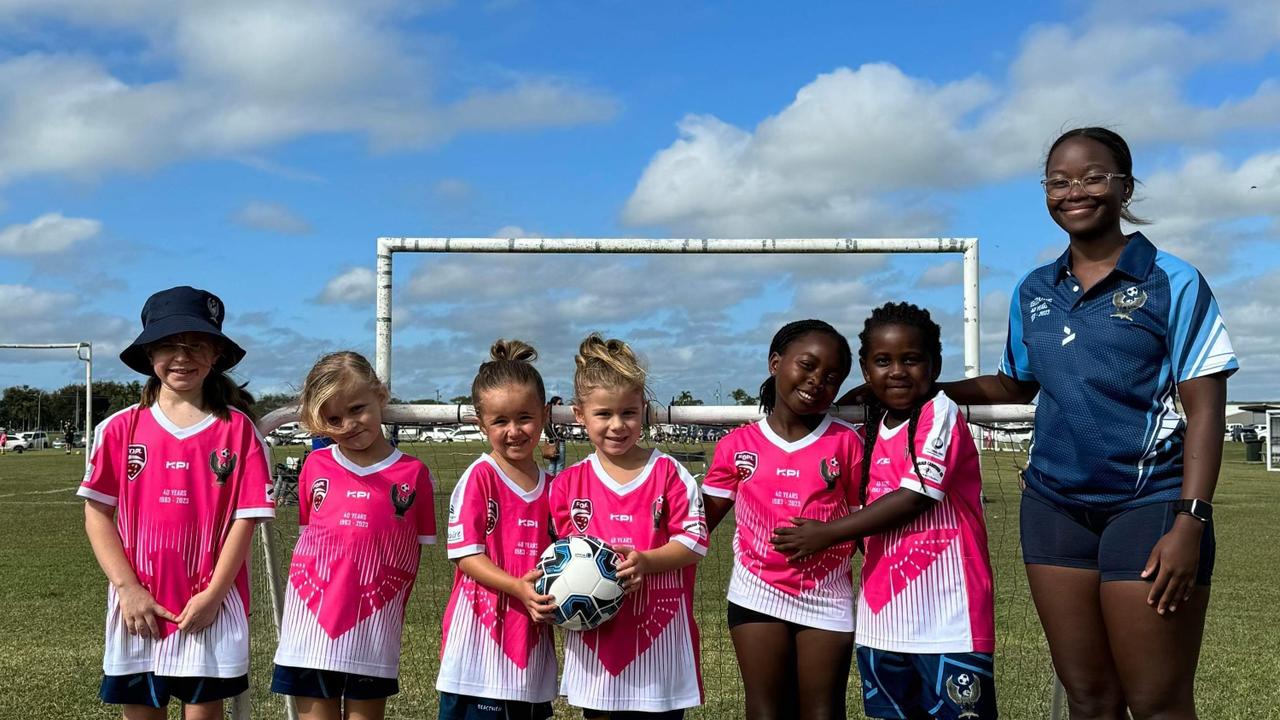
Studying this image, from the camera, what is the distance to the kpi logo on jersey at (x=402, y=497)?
3500 millimetres

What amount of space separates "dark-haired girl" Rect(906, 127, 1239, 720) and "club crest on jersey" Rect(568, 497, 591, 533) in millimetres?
1294

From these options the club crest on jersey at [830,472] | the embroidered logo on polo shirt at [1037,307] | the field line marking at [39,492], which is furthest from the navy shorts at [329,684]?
the field line marking at [39,492]

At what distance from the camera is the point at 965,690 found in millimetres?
3191

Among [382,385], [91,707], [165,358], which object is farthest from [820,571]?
[91,707]

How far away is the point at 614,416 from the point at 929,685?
4.08 ft

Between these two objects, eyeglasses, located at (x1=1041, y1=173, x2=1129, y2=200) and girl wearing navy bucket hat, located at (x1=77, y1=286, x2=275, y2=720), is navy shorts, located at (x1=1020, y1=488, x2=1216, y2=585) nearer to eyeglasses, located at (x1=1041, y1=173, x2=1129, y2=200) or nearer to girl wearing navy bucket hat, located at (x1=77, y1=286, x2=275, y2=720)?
eyeglasses, located at (x1=1041, y1=173, x2=1129, y2=200)

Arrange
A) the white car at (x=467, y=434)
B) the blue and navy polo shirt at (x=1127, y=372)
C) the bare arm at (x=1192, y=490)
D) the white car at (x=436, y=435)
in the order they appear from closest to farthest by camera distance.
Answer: the bare arm at (x=1192, y=490)
the blue and navy polo shirt at (x=1127, y=372)
the white car at (x=467, y=434)
the white car at (x=436, y=435)

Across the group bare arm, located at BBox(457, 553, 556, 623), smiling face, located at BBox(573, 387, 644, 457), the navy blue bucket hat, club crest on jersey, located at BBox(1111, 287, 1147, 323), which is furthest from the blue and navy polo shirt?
the navy blue bucket hat

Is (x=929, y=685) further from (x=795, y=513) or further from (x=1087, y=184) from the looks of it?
(x=1087, y=184)

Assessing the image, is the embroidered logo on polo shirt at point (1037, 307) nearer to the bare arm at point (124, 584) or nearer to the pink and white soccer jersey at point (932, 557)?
the pink and white soccer jersey at point (932, 557)

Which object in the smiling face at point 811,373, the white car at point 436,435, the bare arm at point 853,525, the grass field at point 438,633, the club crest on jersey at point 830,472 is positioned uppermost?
the smiling face at point 811,373

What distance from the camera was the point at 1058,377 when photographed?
2955 mm

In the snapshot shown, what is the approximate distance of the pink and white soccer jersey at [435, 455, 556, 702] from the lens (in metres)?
3.29

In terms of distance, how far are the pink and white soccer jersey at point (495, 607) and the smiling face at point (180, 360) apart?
Result: 0.96 metres
